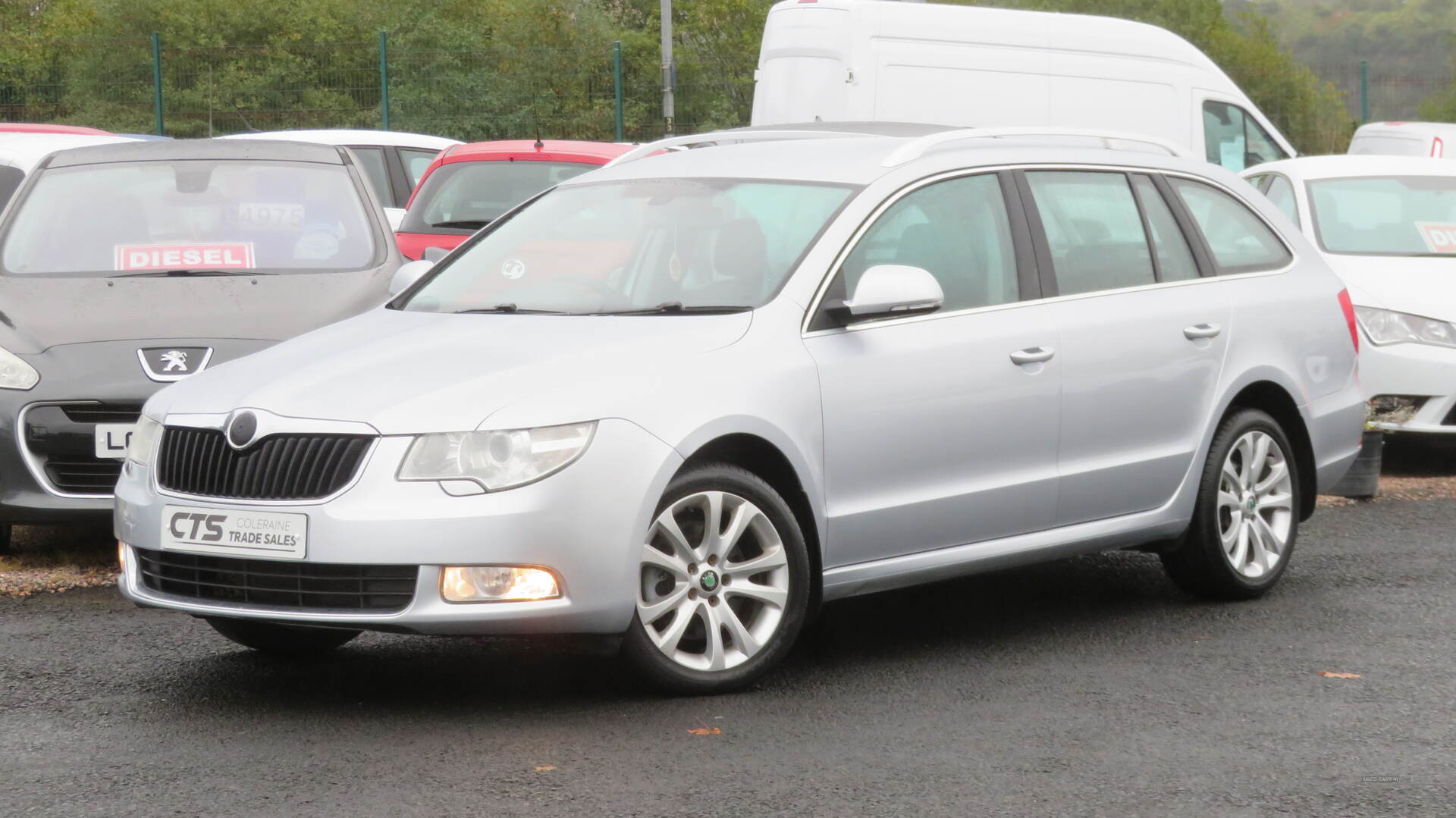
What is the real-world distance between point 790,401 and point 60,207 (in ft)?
15.0

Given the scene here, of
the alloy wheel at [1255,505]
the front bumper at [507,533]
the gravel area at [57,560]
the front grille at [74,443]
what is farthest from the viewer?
the gravel area at [57,560]

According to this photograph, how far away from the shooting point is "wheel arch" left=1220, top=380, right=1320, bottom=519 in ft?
23.7

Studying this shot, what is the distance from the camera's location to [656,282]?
6.07 metres

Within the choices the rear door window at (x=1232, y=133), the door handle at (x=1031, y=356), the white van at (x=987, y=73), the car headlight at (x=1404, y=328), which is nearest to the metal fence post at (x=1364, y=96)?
the rear door window at (x=1232, y=133)

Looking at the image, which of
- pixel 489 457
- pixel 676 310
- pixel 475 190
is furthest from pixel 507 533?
pixel 475 190

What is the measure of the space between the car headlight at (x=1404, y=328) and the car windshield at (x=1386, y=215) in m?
0.90

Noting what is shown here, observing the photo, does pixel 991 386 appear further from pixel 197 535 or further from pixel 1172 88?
pixel 1172 88

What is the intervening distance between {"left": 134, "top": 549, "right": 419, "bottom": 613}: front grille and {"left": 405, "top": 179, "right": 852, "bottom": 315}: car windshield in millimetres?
1208

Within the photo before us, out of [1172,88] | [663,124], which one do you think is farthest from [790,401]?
[663,124]

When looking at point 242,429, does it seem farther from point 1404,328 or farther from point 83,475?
point 1404,328

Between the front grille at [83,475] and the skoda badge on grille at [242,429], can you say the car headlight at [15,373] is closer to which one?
the front grille at [83,475]

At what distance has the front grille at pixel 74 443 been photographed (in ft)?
24.0

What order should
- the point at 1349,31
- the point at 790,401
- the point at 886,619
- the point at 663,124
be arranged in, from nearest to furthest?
1. the point at 790,401
2. the point at 886,619
3. the point at 663,124
4. the point at 1349,31

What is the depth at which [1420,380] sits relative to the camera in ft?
33.4
